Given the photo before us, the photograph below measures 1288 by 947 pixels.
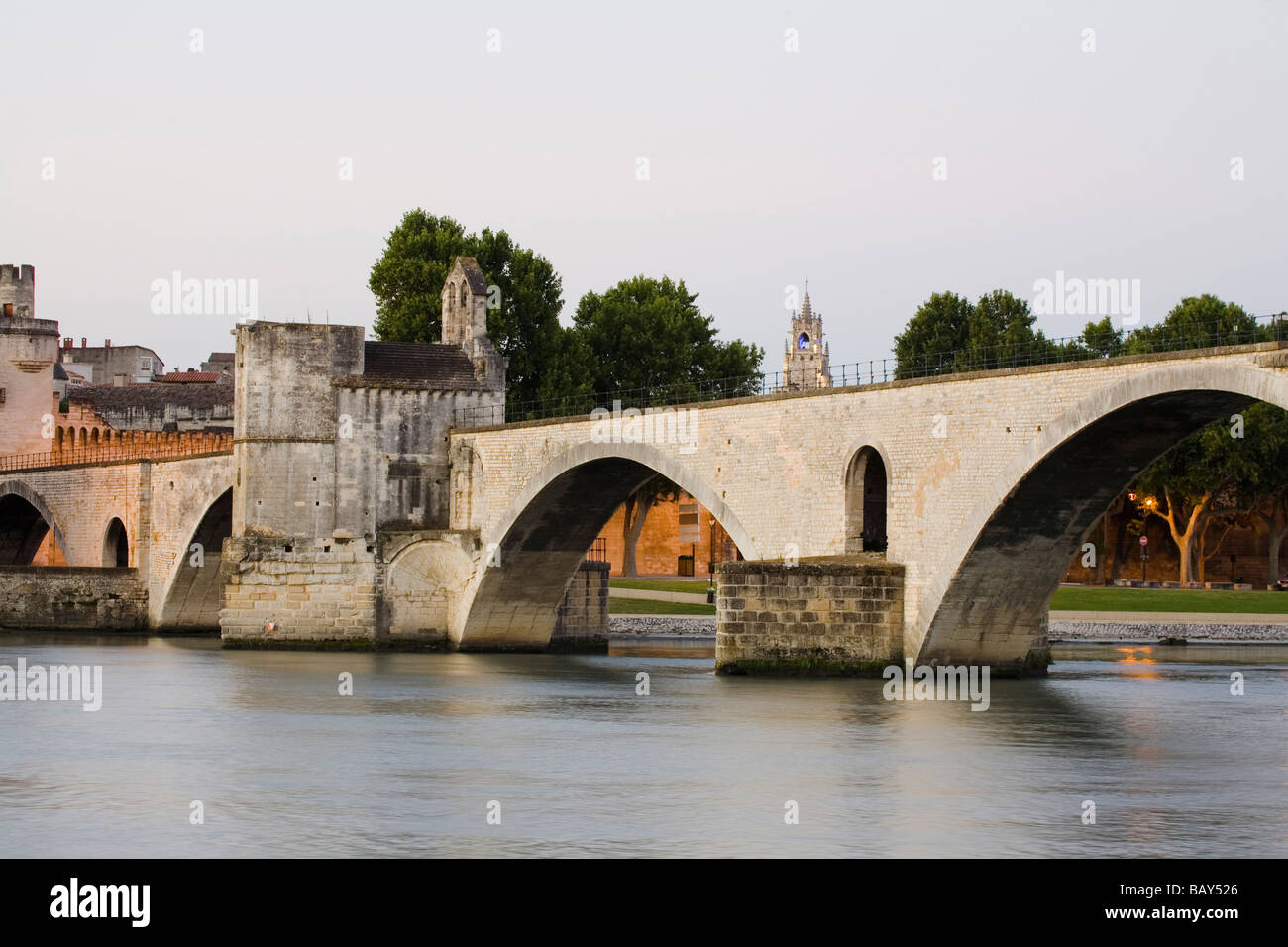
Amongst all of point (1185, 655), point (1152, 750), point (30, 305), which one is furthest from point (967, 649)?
point (30, 305)

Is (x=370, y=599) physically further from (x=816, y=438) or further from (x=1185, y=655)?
(x=1185, y=655)

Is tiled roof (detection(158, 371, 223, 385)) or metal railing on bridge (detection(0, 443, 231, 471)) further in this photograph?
tiled roof (detection(158, 371, 223, 385))

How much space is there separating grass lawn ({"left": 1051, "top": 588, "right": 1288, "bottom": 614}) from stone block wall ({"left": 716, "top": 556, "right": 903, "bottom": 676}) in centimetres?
2498

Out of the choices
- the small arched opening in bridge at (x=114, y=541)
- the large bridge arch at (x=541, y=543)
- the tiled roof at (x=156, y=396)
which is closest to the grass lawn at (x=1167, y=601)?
the large bridge arch at (x=541, y=543)

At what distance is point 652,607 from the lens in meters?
65.4

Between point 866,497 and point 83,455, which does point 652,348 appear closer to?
point 83,455

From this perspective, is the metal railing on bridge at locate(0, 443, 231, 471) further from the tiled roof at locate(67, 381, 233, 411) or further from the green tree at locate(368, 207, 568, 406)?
the green tree at locate(368, 207, 568, 406)

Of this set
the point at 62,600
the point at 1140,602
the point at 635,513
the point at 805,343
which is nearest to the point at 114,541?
the point at 62,600

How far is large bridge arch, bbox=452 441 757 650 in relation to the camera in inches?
1898

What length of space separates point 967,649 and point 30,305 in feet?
193

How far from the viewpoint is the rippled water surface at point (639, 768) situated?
20.5m

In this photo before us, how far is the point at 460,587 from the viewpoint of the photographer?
51.2 meters

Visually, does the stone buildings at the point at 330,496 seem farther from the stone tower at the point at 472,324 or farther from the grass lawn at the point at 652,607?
the grass lawn at the point at 652,607

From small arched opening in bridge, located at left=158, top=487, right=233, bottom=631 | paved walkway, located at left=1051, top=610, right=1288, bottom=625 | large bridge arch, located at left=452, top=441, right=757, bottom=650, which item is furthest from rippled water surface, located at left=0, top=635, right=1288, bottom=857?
paved walkway, located at left=1051, top=610, right=1288, bottom=625
